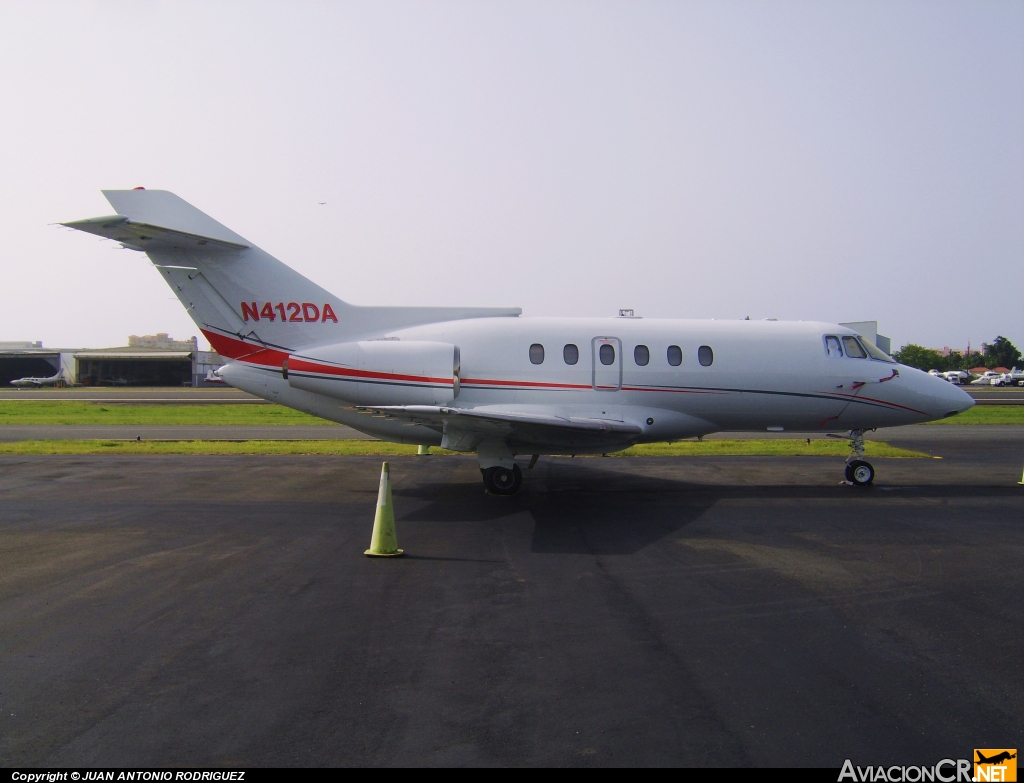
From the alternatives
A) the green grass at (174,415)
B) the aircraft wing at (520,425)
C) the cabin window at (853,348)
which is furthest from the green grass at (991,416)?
the aircraft wing at (520,425)

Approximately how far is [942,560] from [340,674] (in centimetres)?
759

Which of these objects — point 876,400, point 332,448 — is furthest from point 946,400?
point 332,448

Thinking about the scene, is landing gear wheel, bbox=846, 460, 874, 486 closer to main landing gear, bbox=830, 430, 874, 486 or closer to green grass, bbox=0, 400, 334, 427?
main landing gear, bbox=830, 430, 874, 486

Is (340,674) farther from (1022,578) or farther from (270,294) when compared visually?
(270,294)

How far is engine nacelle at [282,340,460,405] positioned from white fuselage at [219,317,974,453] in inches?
3.9

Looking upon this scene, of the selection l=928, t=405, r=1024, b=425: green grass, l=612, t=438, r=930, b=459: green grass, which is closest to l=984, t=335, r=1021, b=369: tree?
l=928, t=405, r=1024, b=425: green grass

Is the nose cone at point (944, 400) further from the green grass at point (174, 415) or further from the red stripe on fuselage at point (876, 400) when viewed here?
the green grass at point (174, 415)

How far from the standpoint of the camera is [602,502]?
12.9 m

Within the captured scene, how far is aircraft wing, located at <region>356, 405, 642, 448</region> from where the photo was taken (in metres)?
11.8

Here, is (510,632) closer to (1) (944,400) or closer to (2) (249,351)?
(2) (249,351)

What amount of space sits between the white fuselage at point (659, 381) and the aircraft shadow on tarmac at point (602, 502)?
106 centimetres

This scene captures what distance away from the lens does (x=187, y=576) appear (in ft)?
26.6

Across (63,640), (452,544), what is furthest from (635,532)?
(63,640)

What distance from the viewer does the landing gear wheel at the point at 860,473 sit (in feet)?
48.3
